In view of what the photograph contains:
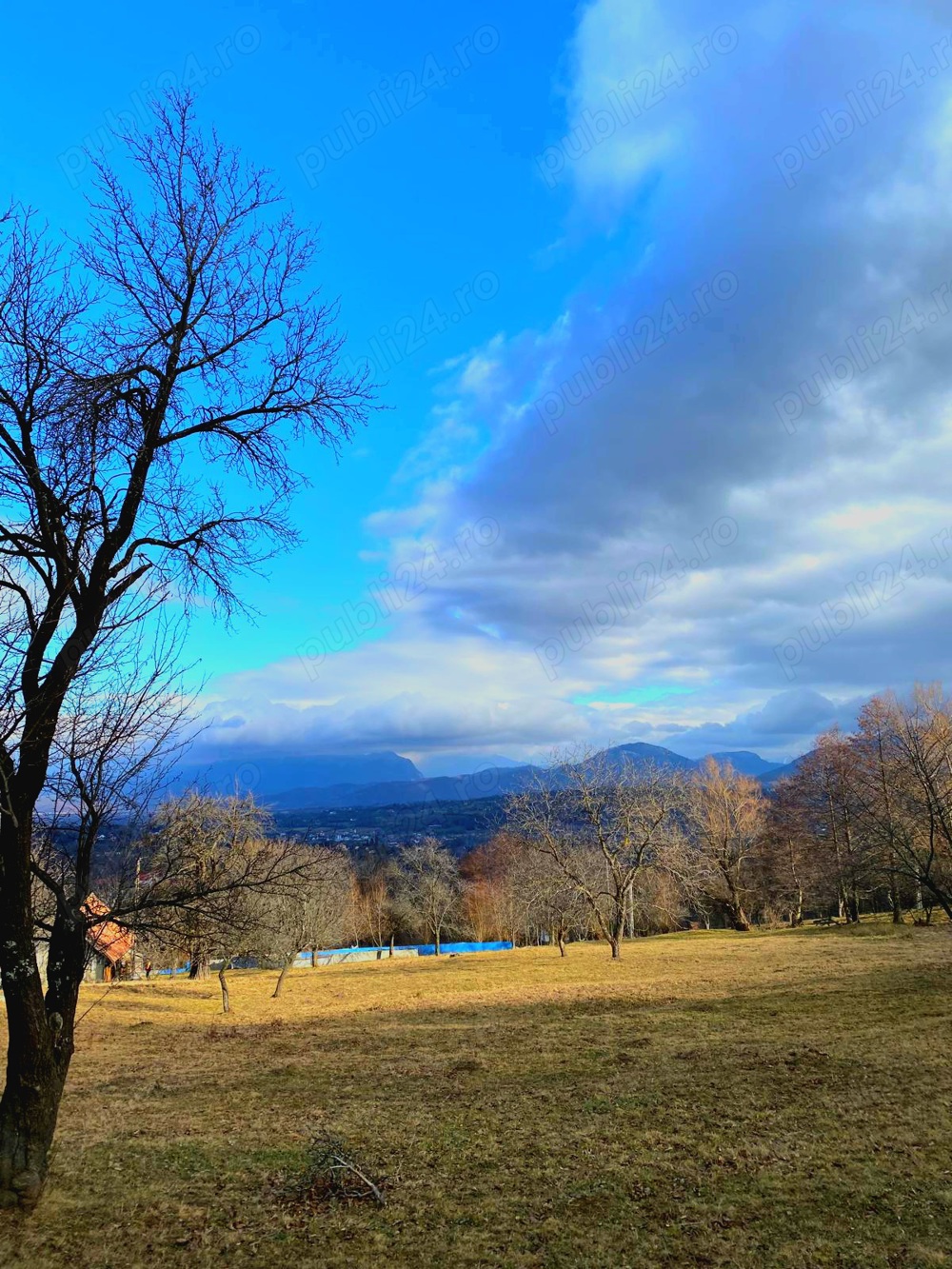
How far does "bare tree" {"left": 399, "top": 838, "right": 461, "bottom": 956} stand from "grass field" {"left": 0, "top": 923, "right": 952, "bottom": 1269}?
106 ft

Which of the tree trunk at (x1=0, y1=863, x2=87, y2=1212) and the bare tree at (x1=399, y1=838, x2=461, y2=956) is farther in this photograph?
the bare tree at (x1=399, y1=838, x2=461, y2=956)

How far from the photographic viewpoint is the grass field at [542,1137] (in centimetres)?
577

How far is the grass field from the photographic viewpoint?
5.77 metres

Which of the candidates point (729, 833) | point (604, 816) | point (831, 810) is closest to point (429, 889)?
point (729, 833)

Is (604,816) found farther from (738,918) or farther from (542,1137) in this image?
(738,918)

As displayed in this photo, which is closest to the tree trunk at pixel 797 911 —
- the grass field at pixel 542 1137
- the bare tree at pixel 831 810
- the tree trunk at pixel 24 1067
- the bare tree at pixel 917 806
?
the bare tree at pixel 831 810

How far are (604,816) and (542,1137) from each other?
2102cm

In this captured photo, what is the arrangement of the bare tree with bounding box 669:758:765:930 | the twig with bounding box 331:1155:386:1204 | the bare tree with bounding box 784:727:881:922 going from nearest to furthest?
the twig with bounding box 331:1155:386:1204 → the bare tree with bounding box 784:727:881:922 → the bare tree with bounding box 669:758:765:930

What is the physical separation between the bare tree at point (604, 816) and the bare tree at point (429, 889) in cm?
2118

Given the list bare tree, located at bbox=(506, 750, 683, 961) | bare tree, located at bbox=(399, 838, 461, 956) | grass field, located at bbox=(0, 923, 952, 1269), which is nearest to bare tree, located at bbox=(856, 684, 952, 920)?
grass field, located at bbox=(0, 923, 952, 1269)

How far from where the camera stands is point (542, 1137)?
845 centimetres

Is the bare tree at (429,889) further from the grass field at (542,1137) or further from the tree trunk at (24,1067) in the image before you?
the tree trunk at (24,1067)

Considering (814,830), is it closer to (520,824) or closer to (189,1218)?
(520,824)

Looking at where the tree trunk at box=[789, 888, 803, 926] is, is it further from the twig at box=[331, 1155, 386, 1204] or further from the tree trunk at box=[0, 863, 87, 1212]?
the tree trunk at box=[0, 863, 87, 1212]
